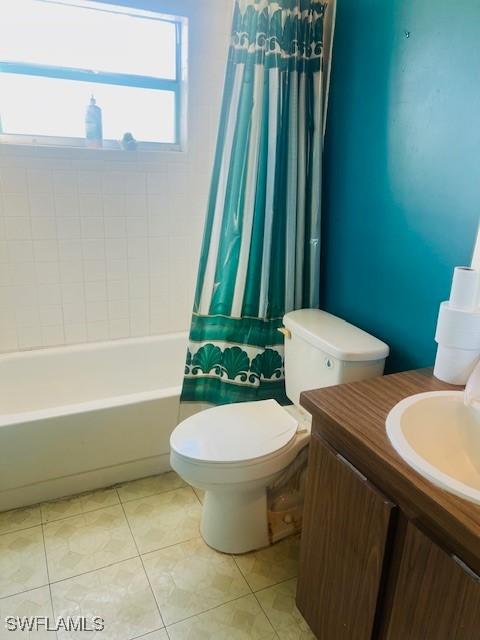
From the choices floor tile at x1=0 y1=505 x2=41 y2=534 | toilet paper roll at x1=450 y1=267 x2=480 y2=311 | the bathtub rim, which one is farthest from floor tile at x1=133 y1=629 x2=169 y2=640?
toilet paper roll at x1=450 y1=267 x2=480 y2=311

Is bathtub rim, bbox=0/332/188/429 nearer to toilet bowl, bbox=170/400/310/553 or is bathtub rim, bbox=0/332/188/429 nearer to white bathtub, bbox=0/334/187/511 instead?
white bathtub, bbox=0/334/187/511

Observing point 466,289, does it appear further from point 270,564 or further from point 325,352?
point 270,564

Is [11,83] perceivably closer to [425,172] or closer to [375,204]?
[375,204]

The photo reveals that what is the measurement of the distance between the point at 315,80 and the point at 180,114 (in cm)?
78

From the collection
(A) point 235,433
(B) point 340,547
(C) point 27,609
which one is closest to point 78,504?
(C) point 27,609

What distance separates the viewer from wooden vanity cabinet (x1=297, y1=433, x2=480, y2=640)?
2.75 ft

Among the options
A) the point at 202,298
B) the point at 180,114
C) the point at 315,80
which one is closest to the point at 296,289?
the point at 202,298

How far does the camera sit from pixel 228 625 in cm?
143

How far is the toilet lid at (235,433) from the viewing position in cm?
153

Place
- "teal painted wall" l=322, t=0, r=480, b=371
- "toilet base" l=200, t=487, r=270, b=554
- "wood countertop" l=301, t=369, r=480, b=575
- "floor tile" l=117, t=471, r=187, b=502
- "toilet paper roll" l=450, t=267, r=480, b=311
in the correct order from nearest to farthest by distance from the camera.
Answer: "wood countertop" l=301, t=369, r=480, b=575 → "toilet paper roll" l=450, t=267, r=480, b=311 → "teal painted wall" l=322, t=0, r=480, b=371 → "toilet base" l=200, t=487, r=270, b=554 → "floor tile" l=117, t=471, r=187, b=502

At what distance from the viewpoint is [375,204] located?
5.44ft

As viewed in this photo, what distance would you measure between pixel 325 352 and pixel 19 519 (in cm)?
139

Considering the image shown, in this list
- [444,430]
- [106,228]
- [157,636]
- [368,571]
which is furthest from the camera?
[106,228]

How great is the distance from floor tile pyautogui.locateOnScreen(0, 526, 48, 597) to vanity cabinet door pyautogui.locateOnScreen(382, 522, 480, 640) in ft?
3.92
